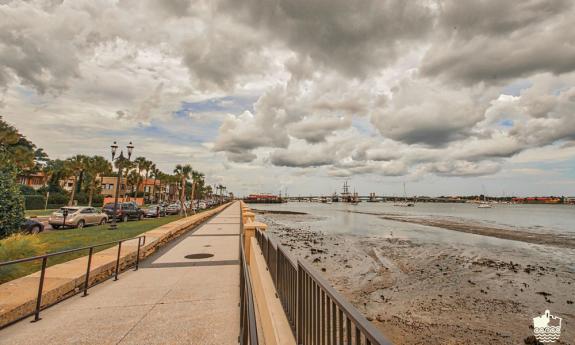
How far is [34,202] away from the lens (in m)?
43.3

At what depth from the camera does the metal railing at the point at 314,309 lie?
6.30 feet

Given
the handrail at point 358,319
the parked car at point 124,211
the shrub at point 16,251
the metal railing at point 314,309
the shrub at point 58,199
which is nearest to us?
the handrail at point 358,319

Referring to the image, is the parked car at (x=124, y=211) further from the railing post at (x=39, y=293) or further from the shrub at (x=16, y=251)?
the railing post at (x=39, y=293)

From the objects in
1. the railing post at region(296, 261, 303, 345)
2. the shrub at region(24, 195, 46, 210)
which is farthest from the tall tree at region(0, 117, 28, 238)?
the shrub at region(24, 195, 46, 210)

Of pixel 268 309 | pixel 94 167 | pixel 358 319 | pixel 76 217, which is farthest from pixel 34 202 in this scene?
pixel 358 319

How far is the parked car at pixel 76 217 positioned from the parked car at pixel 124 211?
2.51 m

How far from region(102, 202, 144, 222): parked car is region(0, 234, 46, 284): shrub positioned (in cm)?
1918

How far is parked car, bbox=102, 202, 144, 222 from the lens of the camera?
25047 mm

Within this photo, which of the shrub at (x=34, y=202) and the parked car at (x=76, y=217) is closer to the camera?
the parked car at (x=76, y=217)

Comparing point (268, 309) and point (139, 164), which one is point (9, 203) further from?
point (139, 164)

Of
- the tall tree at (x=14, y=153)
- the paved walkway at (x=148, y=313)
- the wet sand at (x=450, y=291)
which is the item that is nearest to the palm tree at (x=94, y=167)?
the tall tree at (x=14, y=153)

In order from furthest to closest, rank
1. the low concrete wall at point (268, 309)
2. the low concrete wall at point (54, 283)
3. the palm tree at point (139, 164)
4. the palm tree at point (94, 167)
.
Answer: the palm tree at point (139, 164), the palm tree at point (94, 167), the low concrete wall at point (54, 283), the low concrete wall at point (268, 309)

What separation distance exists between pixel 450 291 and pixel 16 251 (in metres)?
16.1

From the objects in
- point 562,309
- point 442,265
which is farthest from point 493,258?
point 562,309
